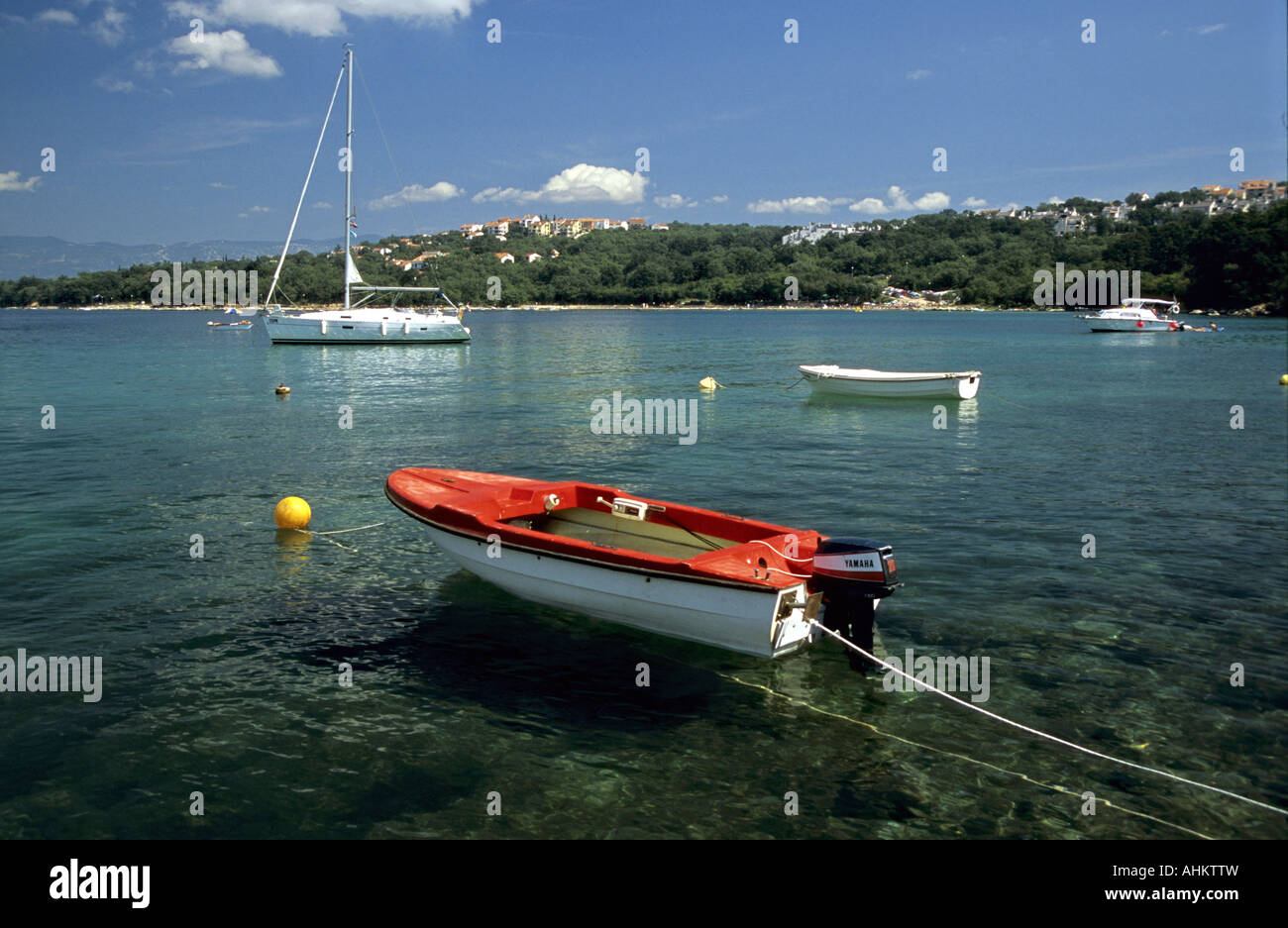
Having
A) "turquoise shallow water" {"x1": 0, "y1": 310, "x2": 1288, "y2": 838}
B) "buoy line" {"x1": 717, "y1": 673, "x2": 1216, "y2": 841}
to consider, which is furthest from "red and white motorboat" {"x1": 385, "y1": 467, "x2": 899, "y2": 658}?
"turquoise shallow water" {"x1": 0, "y1": 310, "x2": 1288, "y2": 838}

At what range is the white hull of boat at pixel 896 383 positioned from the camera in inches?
1341

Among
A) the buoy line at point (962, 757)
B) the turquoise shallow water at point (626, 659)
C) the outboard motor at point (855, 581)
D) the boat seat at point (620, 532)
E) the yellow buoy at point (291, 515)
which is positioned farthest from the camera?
the yellow buoy at point (291, 515)

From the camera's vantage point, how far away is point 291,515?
15320mm

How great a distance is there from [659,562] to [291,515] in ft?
27.0

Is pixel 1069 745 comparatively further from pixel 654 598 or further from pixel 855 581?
pixel 654 598

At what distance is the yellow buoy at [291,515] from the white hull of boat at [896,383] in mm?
24524

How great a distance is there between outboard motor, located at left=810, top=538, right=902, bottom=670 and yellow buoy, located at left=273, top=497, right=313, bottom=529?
957 centimetres

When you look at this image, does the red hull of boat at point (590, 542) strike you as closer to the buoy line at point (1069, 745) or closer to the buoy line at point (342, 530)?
the buoy line at point (1069, 745)

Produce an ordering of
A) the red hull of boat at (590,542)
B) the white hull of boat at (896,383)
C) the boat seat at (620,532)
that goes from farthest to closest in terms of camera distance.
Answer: the white hull of boat at (896,383) < the boat seat at (620,532) < the red hull of boat at (590,542)

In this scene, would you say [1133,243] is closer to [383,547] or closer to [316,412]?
[316,412]

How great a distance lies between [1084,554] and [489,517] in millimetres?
9288

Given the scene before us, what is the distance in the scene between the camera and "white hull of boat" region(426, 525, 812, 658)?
9.38 meters

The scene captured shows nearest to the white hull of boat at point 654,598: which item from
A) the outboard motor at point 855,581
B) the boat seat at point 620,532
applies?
the outboard motor at point 855,581
